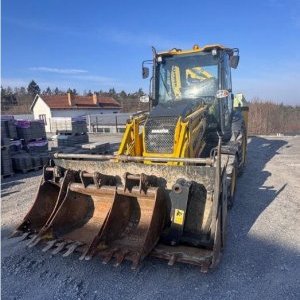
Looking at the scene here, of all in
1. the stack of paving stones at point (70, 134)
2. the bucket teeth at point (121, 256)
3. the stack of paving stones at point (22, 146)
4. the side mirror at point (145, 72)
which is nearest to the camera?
the bucket teeth at point (121, 256)

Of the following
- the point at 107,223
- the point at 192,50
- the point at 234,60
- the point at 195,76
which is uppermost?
the point at 192,50

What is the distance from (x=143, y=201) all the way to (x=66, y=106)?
37762mm

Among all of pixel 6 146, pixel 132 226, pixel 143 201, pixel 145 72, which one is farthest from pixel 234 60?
pixel 6 146

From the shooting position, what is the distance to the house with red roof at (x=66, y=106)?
39344 mm

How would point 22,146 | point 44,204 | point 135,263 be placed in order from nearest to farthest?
point 135,263 < point 44,204 < point 22,146

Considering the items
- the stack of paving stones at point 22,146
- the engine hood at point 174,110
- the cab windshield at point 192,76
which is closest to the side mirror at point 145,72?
the cab windshield at point 192,76

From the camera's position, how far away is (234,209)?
5676mm

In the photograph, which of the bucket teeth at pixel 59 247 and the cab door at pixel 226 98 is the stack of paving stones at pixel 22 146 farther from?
the bucket teeth at pixel 59 247

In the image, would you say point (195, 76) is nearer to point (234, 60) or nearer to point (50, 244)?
point (234, 60)

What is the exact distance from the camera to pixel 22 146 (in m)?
11.3

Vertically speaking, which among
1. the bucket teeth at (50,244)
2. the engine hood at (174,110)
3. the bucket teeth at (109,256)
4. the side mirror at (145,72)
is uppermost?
the side mirror at (145,72)

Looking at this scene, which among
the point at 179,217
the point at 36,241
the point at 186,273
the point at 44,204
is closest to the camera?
the point at 186,273

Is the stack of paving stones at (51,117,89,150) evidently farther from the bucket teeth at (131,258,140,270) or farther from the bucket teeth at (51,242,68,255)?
the bucket teeth at (131,258,140,270)

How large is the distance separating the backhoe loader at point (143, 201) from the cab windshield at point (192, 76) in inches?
39.4
